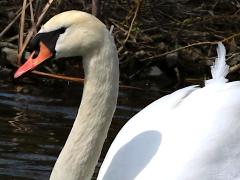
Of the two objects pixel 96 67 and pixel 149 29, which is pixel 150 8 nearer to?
pixel 149 29

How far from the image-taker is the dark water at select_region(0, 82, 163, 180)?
6590 mm

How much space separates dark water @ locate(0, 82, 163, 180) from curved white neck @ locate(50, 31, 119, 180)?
164 cm

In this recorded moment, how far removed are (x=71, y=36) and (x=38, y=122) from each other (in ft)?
11.7

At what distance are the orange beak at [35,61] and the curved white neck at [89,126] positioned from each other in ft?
0.67

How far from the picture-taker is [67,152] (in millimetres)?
4668

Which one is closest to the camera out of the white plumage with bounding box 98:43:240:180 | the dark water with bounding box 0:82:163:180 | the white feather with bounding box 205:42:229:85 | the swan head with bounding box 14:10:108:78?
the swan head with bounding box 14:10:108:78

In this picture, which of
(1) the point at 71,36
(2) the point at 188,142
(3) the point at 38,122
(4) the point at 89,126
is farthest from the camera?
(3) the point at 38,122

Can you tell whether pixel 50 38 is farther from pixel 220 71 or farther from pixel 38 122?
pixel 38 122

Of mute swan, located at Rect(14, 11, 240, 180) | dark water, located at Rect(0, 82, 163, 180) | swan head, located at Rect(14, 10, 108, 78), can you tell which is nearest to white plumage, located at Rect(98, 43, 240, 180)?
mute swan, located at Rect(14, 11, 240, 180)

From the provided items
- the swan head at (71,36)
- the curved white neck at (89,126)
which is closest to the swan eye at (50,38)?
the swan head at (71,36)

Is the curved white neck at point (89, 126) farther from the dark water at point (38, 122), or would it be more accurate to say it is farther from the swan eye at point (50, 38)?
the dark water at point (38, 122)

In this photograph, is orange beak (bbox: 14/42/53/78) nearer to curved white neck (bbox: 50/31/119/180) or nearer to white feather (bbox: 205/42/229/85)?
curved white neck (bbox: 50/31/119/180)

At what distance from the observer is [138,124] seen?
536 centimetres

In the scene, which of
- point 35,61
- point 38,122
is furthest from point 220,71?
point 38,122
